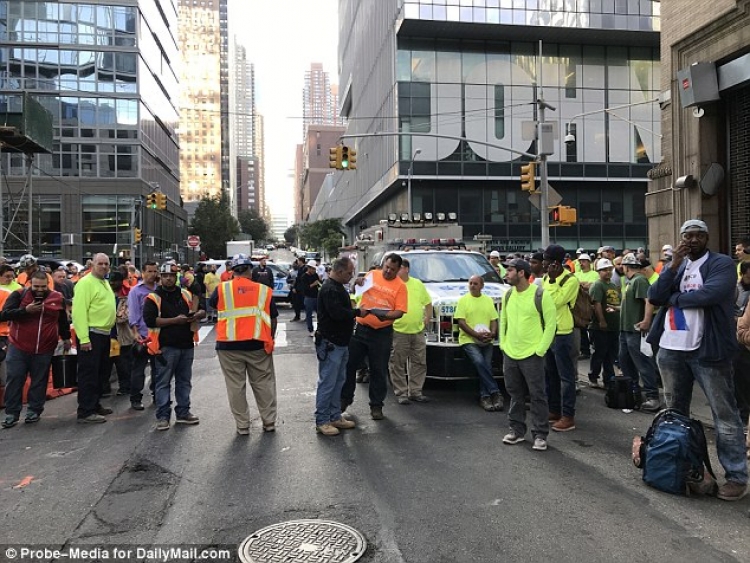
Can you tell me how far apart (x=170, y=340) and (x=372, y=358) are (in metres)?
2.37

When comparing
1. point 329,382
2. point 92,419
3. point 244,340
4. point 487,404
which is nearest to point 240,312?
point 244,340

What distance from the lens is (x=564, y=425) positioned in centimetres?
681

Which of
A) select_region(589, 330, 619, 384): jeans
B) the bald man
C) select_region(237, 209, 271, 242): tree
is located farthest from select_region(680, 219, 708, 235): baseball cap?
select_region(237, 209, 271, 242): tree

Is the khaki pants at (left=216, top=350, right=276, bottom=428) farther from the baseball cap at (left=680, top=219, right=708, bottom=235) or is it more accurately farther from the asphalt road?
the baseball cap at (left=680, top=219, right=708, bottom=235)

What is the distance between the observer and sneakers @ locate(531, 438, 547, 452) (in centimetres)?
604

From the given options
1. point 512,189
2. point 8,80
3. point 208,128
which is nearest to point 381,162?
point 512,189

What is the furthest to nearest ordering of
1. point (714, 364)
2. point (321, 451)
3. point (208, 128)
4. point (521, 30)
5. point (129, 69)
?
point (208, 128) → point (129, 69) → point (521, 30) → point (321, 451) → point (714, 364)

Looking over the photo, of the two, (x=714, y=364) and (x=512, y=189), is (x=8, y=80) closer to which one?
(x=512, y=189)

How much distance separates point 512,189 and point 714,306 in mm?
39767

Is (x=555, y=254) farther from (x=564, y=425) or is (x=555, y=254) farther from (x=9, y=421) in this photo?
(x=9, y=421)

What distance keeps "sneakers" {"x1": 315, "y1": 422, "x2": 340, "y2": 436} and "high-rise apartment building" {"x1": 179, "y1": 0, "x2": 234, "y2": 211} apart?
136 meters

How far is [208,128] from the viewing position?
144 meters

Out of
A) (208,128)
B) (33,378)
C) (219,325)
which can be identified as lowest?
(33,378)

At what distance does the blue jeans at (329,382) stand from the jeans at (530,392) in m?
1.85
